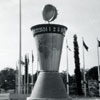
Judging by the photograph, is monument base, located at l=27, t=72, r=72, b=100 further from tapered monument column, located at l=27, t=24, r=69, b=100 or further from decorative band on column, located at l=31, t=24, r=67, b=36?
decorative band on column, located at l=31, t=24, r=67, b=36

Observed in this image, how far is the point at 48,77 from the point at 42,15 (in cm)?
367

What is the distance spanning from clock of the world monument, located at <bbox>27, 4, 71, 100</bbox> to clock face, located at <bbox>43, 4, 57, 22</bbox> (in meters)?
0.94

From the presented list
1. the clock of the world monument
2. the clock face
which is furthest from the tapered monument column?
the clock face

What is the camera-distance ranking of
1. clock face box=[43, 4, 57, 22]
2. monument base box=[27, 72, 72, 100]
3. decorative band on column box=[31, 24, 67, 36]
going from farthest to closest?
clock face box=[43, 4, 57, 22], decorative band on column box=[31, 24, 67, 36], monument base box=[27, 72, 72, 100]

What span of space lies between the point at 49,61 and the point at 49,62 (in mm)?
53

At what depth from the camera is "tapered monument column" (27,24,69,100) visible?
14.2 metres

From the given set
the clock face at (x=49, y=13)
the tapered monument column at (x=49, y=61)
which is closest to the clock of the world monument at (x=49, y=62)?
the tapered monument column at (x=49, y=61)

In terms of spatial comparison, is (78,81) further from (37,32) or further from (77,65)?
(37,32)

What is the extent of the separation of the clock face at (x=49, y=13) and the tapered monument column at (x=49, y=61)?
938mm

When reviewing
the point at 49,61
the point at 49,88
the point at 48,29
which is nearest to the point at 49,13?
the point at 48,29

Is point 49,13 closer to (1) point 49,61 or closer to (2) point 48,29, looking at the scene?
(2) point 48,29

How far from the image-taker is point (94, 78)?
74.2 metres

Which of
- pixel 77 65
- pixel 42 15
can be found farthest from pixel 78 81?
pixel 42 15

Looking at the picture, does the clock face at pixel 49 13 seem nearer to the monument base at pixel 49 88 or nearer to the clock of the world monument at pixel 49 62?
the clock of the world monument at pixel 49 62
